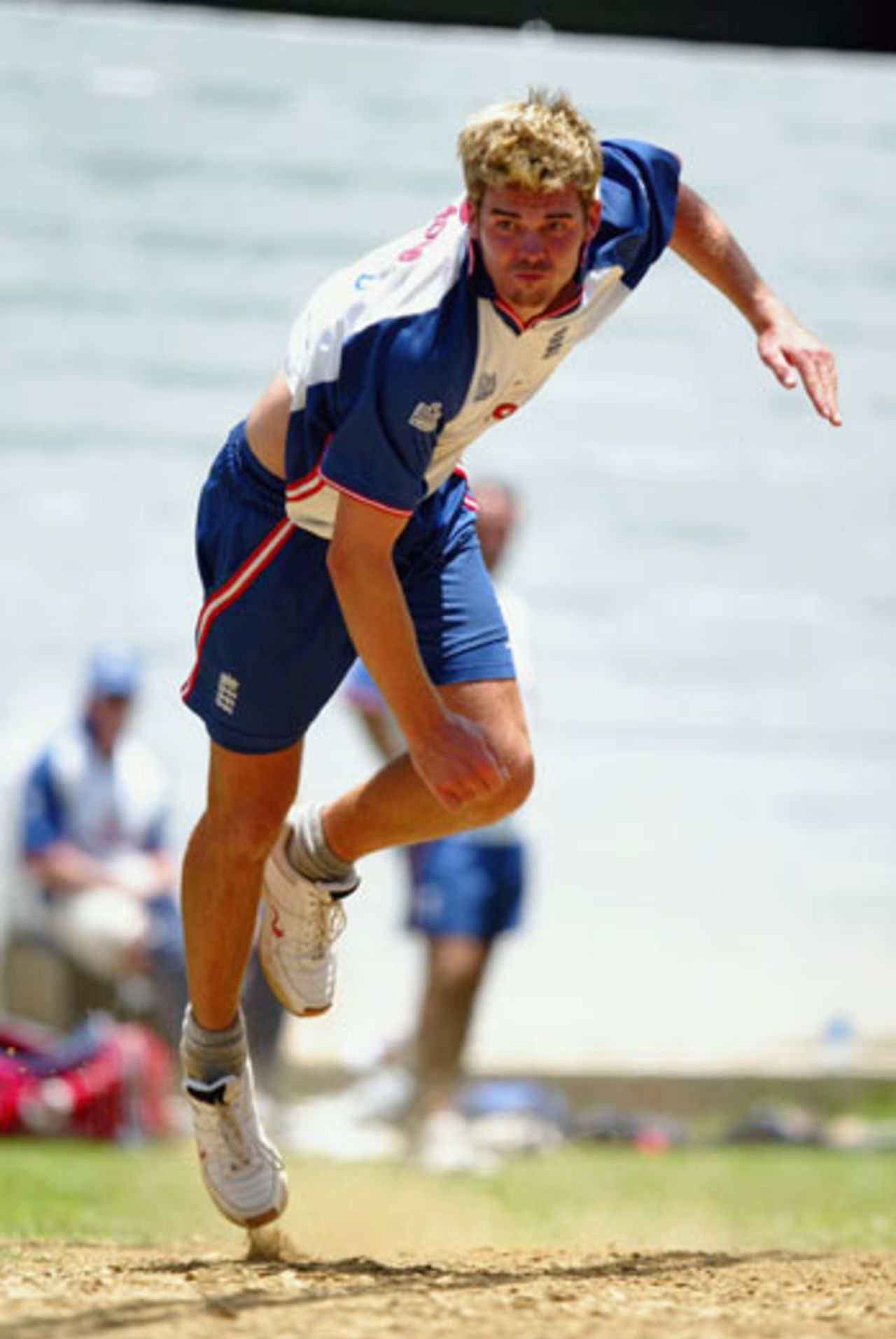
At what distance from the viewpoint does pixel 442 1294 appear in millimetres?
3986

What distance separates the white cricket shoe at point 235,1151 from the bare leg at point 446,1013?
3037mm

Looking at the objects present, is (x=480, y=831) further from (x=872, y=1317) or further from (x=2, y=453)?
(x=872, y=1317)

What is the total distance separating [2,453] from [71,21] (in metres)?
1.94

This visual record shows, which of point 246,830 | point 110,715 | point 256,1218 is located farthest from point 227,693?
point 110,715

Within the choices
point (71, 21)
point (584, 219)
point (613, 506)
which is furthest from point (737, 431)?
point (584, 219)

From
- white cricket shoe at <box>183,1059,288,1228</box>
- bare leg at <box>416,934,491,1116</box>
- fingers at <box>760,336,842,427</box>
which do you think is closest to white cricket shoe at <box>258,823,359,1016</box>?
white cricket shoe at <box>183,1059,288,1228</box>

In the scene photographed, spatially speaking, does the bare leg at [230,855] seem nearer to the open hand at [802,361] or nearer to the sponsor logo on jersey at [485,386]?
the sponsor logo on jersey at [485,386]

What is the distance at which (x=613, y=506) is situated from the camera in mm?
10805

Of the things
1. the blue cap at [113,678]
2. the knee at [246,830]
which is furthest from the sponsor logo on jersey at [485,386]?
the blue cap at [113,678]

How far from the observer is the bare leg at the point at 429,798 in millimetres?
4621

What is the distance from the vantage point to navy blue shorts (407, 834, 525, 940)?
8.23 metres

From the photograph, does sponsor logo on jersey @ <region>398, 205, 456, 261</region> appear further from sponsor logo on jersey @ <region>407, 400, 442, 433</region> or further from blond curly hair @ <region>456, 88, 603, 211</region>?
sponsor logo on jersey @ <region>407, 400, 442, 433</region>

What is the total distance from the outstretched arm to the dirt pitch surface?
1712 mm

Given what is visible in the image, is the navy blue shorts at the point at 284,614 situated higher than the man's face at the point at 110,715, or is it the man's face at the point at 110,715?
the navy blue shorts at the point at 284,614
